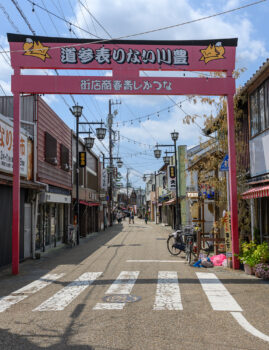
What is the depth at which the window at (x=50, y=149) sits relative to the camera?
1880 centimetres

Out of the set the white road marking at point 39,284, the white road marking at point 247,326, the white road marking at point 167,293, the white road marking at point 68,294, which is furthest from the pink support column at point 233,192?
the white road marking at point 39,284

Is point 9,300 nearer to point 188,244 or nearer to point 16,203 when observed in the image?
point 16,203

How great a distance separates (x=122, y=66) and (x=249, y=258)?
7.13 metres

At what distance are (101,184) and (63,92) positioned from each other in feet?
102

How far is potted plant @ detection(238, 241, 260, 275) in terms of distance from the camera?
1036 centimetres

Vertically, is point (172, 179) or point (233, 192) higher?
point (172, 179)

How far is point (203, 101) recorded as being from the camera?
13.9m

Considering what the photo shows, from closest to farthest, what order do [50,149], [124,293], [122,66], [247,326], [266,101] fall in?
[247,326] < [124,293] < [122,66] < [266,101] < [50,149]

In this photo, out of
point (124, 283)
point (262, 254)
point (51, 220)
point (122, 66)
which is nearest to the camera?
point (124, 283)

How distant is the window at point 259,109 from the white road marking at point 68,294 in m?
7.37

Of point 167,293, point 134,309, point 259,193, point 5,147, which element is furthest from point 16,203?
point 259,193

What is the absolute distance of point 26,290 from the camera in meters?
8.97

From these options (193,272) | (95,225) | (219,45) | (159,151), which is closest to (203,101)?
(219,45)

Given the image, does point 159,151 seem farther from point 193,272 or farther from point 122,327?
point 122,327
